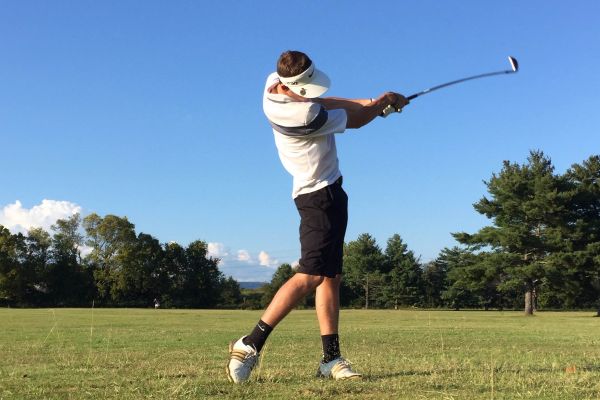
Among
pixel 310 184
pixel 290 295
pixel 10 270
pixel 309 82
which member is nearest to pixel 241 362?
pixel 290 295

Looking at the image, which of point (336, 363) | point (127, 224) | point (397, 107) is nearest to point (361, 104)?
point (397, 107)

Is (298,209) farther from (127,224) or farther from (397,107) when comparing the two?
(127,224)

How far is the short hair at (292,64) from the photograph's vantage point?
4215mm

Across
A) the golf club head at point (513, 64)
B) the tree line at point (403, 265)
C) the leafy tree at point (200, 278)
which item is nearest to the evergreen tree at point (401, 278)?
the tree line at point (403, 265)

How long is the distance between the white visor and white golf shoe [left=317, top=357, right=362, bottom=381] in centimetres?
182

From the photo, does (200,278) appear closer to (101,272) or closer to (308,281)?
(101,272)

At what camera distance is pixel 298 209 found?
14.3ft

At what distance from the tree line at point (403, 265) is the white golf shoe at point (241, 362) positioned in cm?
4254

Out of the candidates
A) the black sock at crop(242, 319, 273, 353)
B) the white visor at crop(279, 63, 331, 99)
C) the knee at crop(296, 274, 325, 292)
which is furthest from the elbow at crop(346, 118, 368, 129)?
the black sock at crop(242, 319, 273, 353)

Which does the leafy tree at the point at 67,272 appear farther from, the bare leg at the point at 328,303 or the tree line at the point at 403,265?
the bare leg at the point at 328,303

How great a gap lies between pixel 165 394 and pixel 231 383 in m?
0.57

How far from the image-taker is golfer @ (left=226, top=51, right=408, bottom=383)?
413cm

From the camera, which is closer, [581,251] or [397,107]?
[397,107]

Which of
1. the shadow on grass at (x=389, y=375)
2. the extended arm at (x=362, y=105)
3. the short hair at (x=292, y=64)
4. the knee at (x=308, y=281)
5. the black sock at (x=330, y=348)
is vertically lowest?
the shadow on grass at (x=389, y=375)
